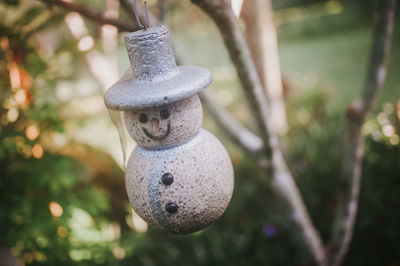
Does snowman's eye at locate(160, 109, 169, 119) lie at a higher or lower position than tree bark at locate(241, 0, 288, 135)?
higher

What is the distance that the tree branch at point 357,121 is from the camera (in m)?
1.65

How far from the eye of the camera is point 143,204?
3.31 feet

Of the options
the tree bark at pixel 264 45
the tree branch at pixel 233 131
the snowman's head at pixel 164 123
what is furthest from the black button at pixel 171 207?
the tree bark at pixel 264 45

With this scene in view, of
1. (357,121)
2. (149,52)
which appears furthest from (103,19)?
(357,121)

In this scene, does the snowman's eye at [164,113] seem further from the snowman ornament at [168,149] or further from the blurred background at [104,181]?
the blurred background at [104,181]

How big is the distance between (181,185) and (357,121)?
1.49 metres

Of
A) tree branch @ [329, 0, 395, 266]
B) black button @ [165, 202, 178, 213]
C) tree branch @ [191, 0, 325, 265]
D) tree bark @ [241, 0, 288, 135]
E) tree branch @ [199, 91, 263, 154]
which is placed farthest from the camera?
tree bark @ [241, 0, 288, 135]

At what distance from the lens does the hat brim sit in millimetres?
864

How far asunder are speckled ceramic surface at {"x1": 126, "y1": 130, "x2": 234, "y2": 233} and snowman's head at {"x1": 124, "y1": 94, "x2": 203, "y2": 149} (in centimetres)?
4

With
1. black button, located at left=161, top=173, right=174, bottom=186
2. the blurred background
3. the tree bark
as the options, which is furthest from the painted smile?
the tree bark

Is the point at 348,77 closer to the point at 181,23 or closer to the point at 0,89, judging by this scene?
the point at 181,23

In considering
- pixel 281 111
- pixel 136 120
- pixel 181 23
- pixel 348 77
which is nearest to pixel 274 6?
pixel 181 23

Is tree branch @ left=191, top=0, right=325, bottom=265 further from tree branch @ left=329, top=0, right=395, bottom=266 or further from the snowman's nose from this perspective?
the snowman's nose

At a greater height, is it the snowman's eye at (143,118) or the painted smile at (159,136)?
the snowman's eye at (143,118)
